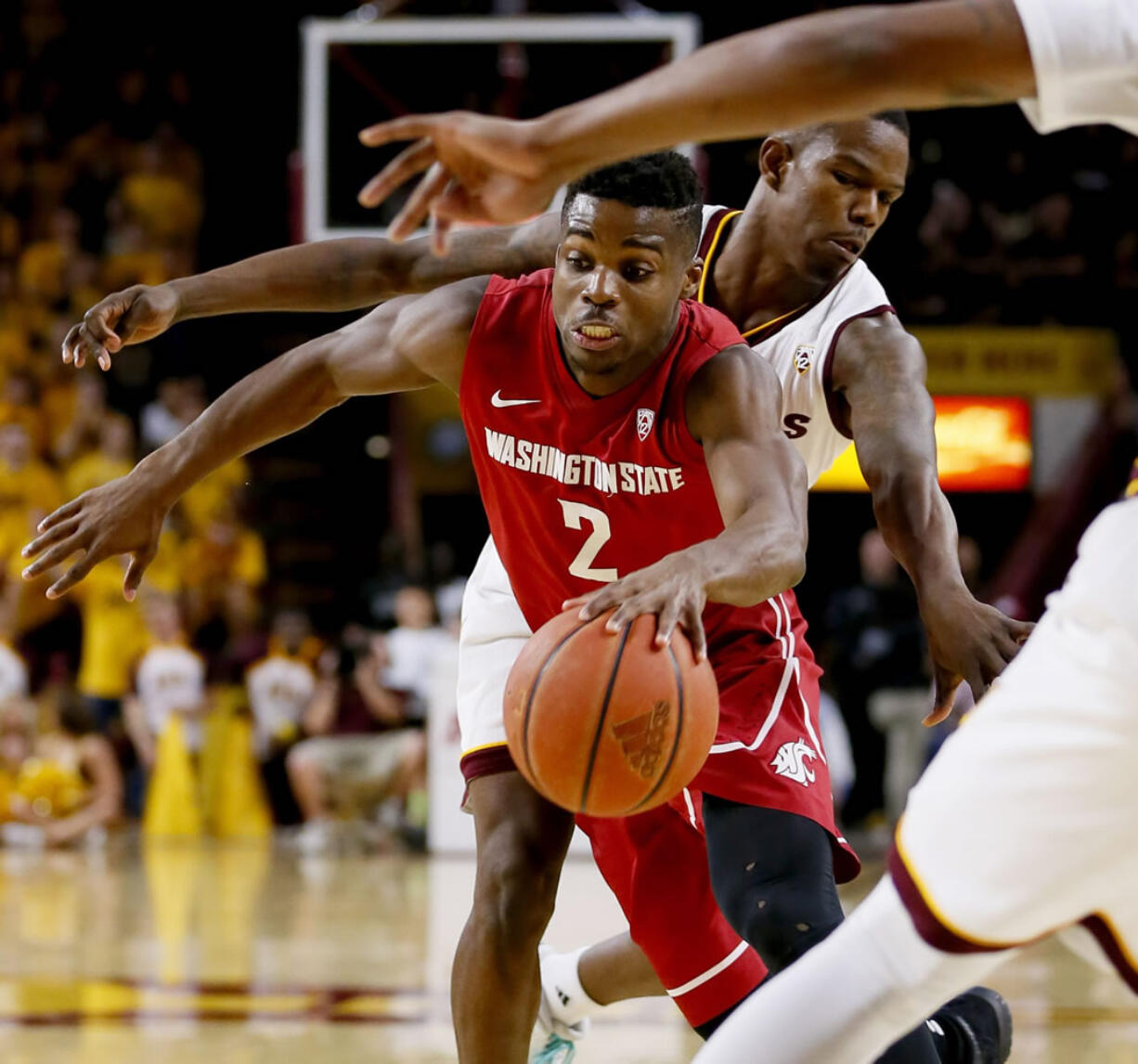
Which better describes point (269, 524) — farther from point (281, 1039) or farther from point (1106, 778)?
point (1106, 778)

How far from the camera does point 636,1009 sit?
5.56m

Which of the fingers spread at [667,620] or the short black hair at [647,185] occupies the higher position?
the short black hair at [647,185]

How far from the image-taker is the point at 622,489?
3.34 m

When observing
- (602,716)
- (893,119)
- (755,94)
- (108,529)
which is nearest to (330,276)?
(108,529)

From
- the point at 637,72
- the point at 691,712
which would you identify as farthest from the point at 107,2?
the point at 691,712

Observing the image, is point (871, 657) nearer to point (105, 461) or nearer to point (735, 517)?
point (105, 461)

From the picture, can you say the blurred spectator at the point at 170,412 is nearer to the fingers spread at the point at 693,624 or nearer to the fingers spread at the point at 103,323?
the fingers spread at the point at 103,323

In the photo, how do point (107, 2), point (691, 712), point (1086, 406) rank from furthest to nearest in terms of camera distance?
point (107, 2) → point (1086, 406) → point (691, 712)

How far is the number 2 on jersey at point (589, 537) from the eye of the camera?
3.40 meters

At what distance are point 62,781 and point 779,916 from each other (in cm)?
825

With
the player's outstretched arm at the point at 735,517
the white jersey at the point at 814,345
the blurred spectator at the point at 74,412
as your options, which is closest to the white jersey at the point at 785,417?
the white jersey at the point at 814,345

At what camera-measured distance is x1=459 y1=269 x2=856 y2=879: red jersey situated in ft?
10.8

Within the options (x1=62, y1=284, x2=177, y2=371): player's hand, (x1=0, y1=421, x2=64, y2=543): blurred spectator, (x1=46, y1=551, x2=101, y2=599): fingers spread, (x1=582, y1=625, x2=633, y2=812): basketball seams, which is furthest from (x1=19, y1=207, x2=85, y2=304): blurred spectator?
(x1=582, y1=625, x2=633, y2=812): basketball seams

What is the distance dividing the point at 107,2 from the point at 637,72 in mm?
8322
